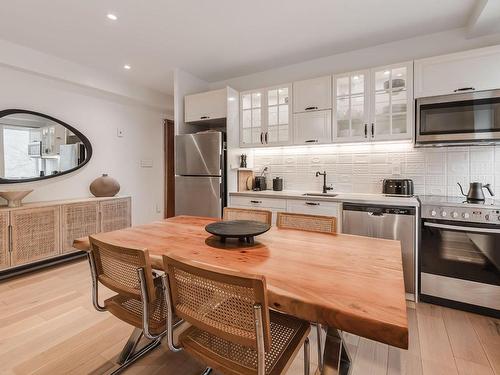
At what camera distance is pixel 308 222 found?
1.88 meters

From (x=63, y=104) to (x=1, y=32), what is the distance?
100cm

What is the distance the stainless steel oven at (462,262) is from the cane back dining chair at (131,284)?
2.23 metres

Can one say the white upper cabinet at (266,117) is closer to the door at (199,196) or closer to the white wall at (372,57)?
the white wall at (372,57)

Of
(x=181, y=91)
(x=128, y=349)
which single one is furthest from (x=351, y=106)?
(x=128, y=349)

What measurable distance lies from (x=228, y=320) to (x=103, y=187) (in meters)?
3.51

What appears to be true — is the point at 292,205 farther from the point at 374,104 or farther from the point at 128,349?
the point at 128,349

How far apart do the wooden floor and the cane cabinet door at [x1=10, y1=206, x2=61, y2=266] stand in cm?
56

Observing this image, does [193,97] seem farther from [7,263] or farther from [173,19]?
[7,263]

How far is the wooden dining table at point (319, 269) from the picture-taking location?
76 cm

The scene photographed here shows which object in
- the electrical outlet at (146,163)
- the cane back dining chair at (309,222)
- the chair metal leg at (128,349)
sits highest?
the electrical outlet at (146,163)

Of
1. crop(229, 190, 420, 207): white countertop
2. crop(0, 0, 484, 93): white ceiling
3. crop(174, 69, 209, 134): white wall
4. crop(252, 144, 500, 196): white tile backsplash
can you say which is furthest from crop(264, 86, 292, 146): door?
crop(174, 69, 209, 134): white wall

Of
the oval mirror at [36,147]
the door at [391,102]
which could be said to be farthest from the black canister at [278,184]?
the oval mirror at [36,147]

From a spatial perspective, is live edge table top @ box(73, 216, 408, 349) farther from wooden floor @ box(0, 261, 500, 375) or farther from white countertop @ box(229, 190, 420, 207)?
white countertop @ box(229, 190, 420, 207)

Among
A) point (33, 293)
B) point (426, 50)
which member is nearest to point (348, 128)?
point (426, 50)
